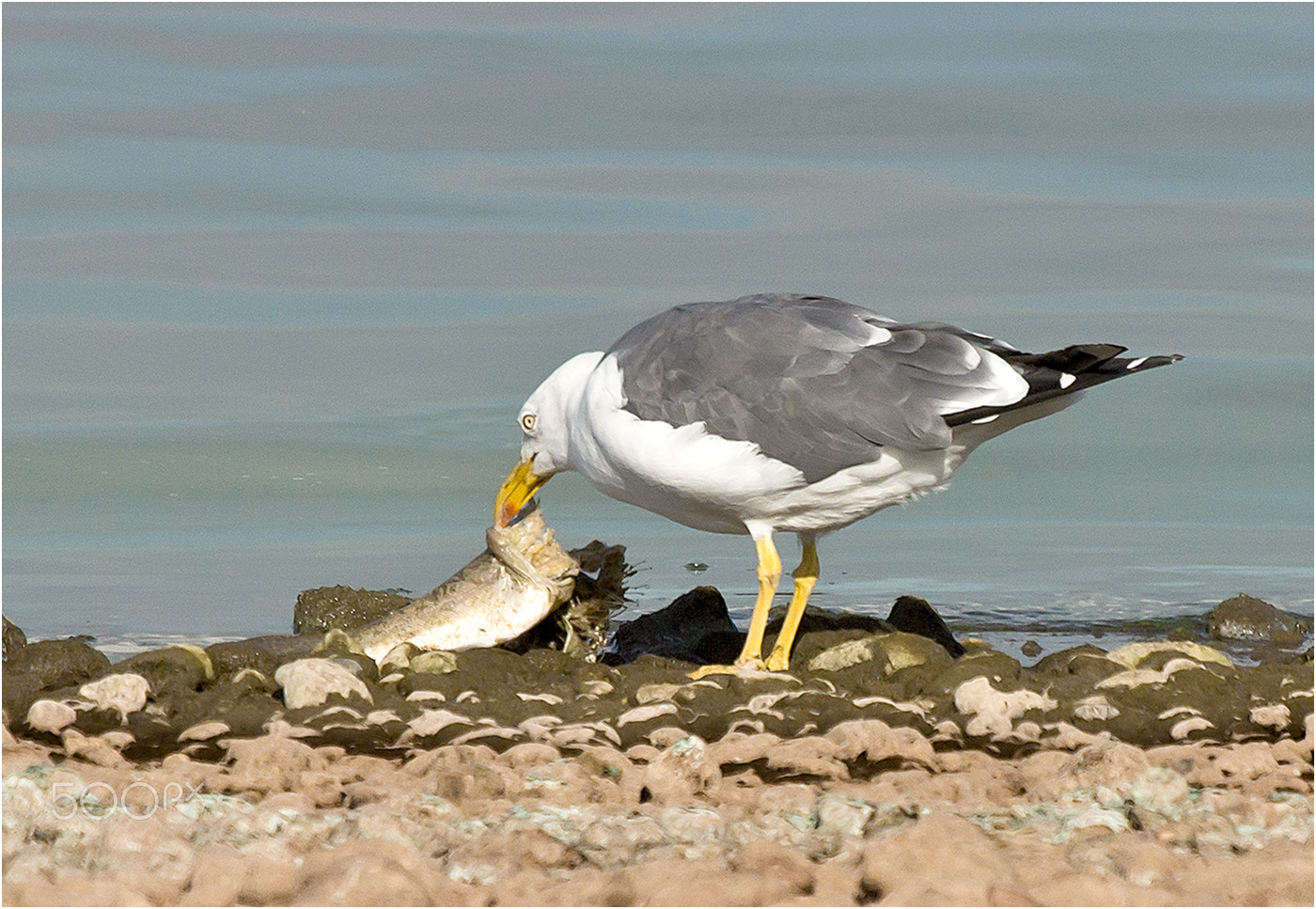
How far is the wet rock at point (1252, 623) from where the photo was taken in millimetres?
9305

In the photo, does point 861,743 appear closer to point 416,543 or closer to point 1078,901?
point 1078,901

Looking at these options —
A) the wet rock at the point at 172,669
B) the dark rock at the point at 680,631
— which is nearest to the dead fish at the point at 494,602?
the dark rock at the point at 680,631

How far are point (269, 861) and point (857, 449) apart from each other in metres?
3.40

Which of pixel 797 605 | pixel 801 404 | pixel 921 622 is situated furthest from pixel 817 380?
pixel 921 622

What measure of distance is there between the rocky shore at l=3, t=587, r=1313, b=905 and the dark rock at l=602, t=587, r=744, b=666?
58 centimetres

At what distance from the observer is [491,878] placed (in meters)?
5.08

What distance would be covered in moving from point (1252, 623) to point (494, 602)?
12.9 feet

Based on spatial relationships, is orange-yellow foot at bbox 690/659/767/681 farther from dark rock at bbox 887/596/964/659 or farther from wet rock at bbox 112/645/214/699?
wet rock at bbox 112/645/214/699

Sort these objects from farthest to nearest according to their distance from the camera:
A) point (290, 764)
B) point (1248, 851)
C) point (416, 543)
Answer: point (416, 543), point (290, 764), point (1248, 851)

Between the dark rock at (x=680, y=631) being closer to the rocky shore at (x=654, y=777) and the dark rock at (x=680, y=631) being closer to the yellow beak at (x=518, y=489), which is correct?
the rocky shore at (x=654, y=777)

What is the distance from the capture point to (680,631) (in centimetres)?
892

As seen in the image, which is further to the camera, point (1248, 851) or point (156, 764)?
point (156, 764)

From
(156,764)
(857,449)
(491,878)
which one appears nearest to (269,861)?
(491,878)

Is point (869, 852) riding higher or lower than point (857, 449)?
lower
